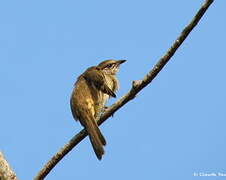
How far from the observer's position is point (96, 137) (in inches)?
265

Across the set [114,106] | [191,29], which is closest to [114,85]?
[114,106]

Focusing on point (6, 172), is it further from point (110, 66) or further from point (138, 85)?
point (110, 66)

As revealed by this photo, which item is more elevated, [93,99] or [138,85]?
[93,99]

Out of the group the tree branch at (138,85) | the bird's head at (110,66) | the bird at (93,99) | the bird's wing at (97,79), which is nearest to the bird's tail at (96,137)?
the bird at (93,99)

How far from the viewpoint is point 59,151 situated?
573 centimetres

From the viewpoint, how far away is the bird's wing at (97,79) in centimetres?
739

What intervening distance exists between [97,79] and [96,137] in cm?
118

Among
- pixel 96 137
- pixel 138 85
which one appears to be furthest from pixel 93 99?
pixel 138 85

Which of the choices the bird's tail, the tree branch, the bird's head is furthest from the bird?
the tree branch

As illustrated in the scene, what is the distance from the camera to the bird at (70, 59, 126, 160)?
673 cm

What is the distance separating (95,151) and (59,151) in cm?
91

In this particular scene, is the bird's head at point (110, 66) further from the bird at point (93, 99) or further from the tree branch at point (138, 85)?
the tree branch at point (138, 85)

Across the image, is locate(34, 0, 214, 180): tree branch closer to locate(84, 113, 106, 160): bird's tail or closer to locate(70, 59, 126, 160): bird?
locate(84, 113, 106, 160): bird's tail

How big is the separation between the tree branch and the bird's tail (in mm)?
445
